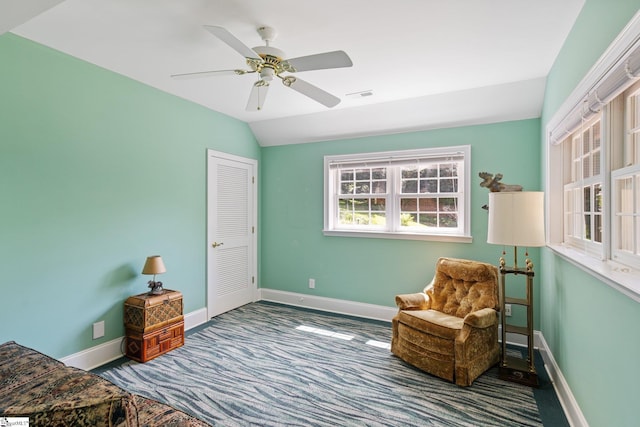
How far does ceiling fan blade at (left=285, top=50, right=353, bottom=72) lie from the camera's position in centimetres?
189

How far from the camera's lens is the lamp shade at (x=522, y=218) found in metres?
2.44

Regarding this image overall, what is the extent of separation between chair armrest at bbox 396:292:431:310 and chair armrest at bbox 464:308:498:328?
54 cm

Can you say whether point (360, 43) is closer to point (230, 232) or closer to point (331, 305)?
point (230, 232)

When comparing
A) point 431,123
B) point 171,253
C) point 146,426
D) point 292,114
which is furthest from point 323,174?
point 146,426

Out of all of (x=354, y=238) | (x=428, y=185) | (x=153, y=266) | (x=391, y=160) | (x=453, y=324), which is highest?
(x=391, y=160)

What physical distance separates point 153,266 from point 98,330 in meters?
0.69

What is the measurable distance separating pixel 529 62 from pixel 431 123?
1166 mm

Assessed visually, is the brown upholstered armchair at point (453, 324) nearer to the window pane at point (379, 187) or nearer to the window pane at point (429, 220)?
the window pane at point (429, 220)

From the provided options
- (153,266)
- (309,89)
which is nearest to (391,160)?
(309,89)

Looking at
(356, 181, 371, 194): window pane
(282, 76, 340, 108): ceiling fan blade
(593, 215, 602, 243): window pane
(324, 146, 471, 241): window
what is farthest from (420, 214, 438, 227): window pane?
(282, 76, 340, 108): ceiling fan blade

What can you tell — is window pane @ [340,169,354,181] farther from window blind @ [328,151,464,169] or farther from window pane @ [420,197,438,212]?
window pane @ [420,197,438,212]

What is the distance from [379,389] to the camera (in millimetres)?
2482

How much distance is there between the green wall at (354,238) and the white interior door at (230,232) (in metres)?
0.27

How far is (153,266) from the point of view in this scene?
305 centimetres
